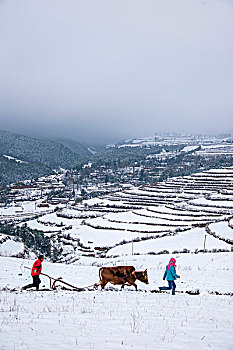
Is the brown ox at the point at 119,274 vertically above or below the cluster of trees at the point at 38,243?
above

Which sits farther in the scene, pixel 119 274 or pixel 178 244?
pixel 178 244

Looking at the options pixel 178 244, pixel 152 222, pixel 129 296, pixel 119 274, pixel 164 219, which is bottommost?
pixel 178 244

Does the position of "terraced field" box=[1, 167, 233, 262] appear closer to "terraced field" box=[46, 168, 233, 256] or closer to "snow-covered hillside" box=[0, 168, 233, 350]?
"terraced field" box=[46, 168, 233, 256]

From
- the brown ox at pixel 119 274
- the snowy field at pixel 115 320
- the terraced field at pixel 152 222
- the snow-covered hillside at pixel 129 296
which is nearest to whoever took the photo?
the snowy field at pixel 115 320

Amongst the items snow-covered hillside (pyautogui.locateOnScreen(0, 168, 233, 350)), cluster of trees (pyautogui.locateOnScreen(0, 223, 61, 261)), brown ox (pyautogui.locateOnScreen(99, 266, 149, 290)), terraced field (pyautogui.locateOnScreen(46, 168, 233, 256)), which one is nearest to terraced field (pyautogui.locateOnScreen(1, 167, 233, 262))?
terraced field (pyautogui.locateOnScreen(46, 168, 233, 256))

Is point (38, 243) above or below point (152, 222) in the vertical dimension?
below

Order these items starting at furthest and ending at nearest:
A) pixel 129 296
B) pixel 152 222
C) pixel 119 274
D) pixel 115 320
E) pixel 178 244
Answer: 1. pixel 152 222
2. pixel 178 244
3. pixel 119 274
4. pixel 129 296
5. pixel 115 320

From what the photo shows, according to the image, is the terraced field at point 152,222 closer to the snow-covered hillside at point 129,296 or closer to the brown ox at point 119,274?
the snow-covered hillside at point 129,296

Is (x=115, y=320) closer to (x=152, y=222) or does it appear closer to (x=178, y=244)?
(x=178, y=244)

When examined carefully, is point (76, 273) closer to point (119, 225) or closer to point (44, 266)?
point (44, 266)

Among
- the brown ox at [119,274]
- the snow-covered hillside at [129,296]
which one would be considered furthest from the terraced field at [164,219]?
the brown ox at [119,274]

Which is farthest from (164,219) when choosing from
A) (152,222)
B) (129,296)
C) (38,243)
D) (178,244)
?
(129,296)

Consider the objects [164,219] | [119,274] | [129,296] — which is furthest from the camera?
[164,219]

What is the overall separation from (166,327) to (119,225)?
117 ft
